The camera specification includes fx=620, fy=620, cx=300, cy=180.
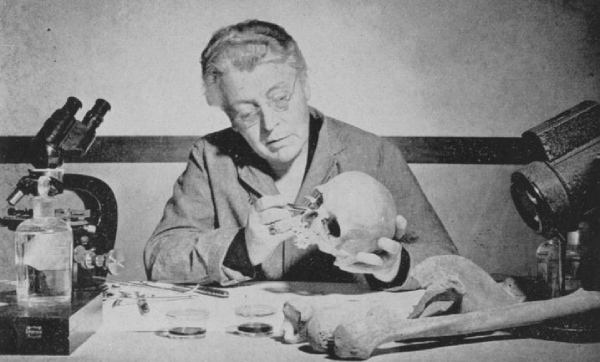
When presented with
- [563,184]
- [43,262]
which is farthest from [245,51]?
[563,184]

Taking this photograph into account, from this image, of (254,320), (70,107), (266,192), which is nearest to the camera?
(254,320)

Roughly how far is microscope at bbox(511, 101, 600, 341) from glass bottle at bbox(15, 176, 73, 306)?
1.07 m

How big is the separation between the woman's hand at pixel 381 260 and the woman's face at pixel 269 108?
1.94ft

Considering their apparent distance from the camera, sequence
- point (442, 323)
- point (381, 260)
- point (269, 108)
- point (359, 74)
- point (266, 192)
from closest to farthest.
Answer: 1. point (442, 323)
2. point (381, 260)
3. point (269, 108)
4. point (266, 192)
5. point (359, 74)

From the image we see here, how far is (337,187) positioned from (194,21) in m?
1.21

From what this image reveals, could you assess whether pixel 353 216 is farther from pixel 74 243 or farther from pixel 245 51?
pixel 245 51

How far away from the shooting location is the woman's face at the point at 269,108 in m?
1.98

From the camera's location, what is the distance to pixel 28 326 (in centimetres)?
123

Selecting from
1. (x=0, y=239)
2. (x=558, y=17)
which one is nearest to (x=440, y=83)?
(x=558, y=17)

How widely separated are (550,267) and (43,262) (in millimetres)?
1209

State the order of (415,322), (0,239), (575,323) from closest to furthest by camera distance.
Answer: (415,322) < (575,323) < (0,239)

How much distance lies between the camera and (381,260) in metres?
1.55

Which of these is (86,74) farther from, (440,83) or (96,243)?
(440,83)

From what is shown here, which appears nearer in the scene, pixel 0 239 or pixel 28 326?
pixel 28 326
